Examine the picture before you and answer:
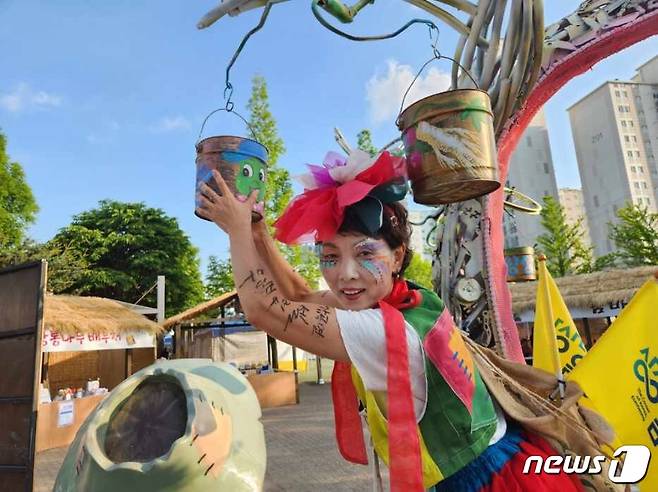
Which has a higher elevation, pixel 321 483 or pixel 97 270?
pixel 97 270

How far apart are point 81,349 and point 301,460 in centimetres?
513

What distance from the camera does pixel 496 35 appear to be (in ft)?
10.5

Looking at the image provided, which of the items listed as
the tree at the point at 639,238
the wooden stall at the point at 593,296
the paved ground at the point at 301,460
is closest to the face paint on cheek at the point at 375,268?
the paved ground at the point at 301,460

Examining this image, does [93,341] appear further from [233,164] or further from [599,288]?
[599,288]

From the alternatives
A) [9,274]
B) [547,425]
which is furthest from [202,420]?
[9,274]

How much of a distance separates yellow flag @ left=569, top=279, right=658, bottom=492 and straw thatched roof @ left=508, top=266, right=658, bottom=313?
8441 mm

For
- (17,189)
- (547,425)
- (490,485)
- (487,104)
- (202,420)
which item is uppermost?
(17,189)

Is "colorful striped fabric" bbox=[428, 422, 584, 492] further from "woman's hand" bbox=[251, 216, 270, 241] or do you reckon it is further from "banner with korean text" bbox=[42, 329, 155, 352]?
"banner with korean text" bbox=[42, 329, 155, 352]

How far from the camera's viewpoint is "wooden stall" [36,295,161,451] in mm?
7633

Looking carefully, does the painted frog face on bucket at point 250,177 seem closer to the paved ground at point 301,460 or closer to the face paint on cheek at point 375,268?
the face paint on cheek at point 375,268

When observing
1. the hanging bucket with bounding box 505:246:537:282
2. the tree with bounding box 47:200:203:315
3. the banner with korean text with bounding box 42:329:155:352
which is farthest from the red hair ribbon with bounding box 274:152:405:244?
the tree with bounding box 47:200:203:315

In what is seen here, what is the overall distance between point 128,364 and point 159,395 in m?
10.5

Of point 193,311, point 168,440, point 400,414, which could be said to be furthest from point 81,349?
point 168,440

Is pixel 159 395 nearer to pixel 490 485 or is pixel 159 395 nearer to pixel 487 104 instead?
pixel 490 485
